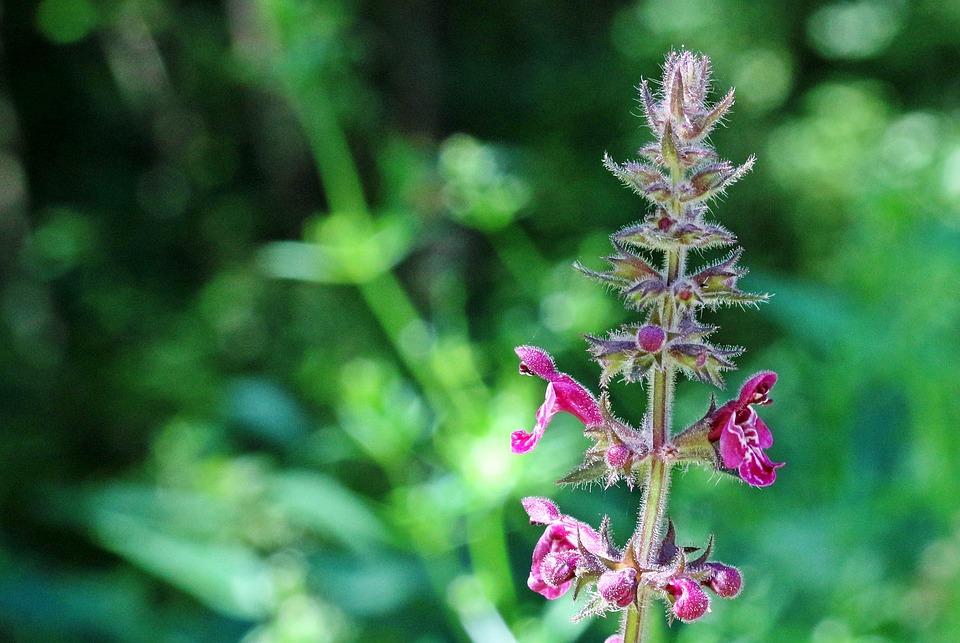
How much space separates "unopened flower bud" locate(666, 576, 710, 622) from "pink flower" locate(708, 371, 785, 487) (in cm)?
13

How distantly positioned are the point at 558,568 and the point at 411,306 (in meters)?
3.78

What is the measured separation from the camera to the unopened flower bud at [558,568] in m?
1.09

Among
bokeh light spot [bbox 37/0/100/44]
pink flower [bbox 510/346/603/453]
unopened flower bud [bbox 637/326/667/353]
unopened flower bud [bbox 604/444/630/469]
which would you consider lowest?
unopened flower bud [bbox 604/444/630/469]

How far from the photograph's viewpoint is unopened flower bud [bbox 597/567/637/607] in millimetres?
1027

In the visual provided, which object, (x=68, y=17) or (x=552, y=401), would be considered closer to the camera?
(x=552, y=401)

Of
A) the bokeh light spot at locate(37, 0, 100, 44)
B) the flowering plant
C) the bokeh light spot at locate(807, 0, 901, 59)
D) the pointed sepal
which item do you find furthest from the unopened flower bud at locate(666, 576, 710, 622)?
the bokeh light spot at locate(807, 0, 901, 59)

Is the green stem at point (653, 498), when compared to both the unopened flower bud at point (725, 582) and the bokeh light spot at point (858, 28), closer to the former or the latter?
the unopened flower bud at point (725, 582)

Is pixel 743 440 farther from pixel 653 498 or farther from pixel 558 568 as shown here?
pixel 558 568

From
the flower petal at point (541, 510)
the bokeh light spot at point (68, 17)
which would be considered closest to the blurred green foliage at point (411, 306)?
the bokeh light spot at point (68, 17)

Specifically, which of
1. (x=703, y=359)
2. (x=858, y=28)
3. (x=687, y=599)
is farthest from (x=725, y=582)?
(x=858, y=28)

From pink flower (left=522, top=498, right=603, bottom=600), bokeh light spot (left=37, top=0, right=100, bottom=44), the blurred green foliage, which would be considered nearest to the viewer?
pink flower (left=522, top=498, right=603, bottom=600)

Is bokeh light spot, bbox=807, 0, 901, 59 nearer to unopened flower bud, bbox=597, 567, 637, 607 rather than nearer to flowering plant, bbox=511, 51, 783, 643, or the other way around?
flowering plant, bbox=511, 51, 783, 643

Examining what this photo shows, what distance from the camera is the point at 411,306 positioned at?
15.9 feet

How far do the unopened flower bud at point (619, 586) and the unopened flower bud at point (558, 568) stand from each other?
43 millimetres
